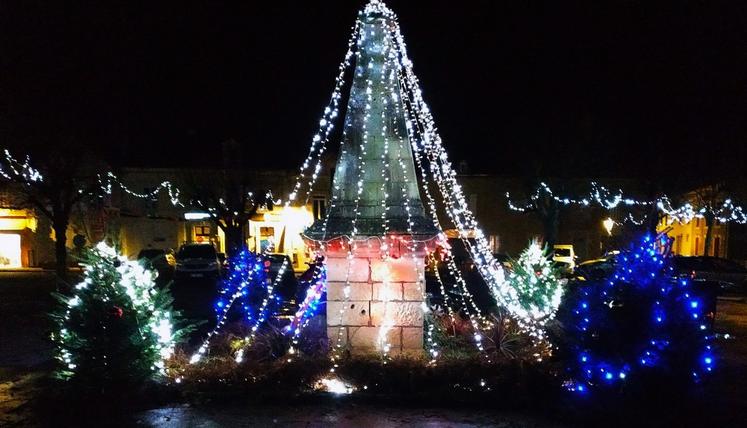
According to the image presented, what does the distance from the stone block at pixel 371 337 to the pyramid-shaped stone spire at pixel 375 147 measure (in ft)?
5.09

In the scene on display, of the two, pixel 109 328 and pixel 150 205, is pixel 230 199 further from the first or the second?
pixel 109 328

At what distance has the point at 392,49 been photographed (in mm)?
8914

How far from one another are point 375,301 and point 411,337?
2.40 feet

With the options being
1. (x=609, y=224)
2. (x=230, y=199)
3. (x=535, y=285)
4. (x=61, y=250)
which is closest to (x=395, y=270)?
(x=535, y=285)

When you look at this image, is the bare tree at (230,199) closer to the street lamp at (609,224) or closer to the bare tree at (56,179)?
the bare tree at (56,179)

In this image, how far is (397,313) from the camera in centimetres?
836

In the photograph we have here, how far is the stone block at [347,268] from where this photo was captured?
8336mm

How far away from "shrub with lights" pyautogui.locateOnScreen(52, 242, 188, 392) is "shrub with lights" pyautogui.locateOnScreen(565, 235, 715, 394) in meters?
5.37

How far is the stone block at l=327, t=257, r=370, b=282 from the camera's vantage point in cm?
834

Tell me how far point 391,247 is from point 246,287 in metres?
4.97

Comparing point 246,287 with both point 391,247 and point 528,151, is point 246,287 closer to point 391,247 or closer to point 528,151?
point 391,247

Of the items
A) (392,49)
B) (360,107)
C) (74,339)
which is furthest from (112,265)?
(392,49)

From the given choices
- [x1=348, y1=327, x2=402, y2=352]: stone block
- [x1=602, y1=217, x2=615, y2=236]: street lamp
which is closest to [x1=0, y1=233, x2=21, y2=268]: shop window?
[x1=348, y1=327, x2=402, y2=352]: stone block

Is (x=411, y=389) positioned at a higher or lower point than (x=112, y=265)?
lower
